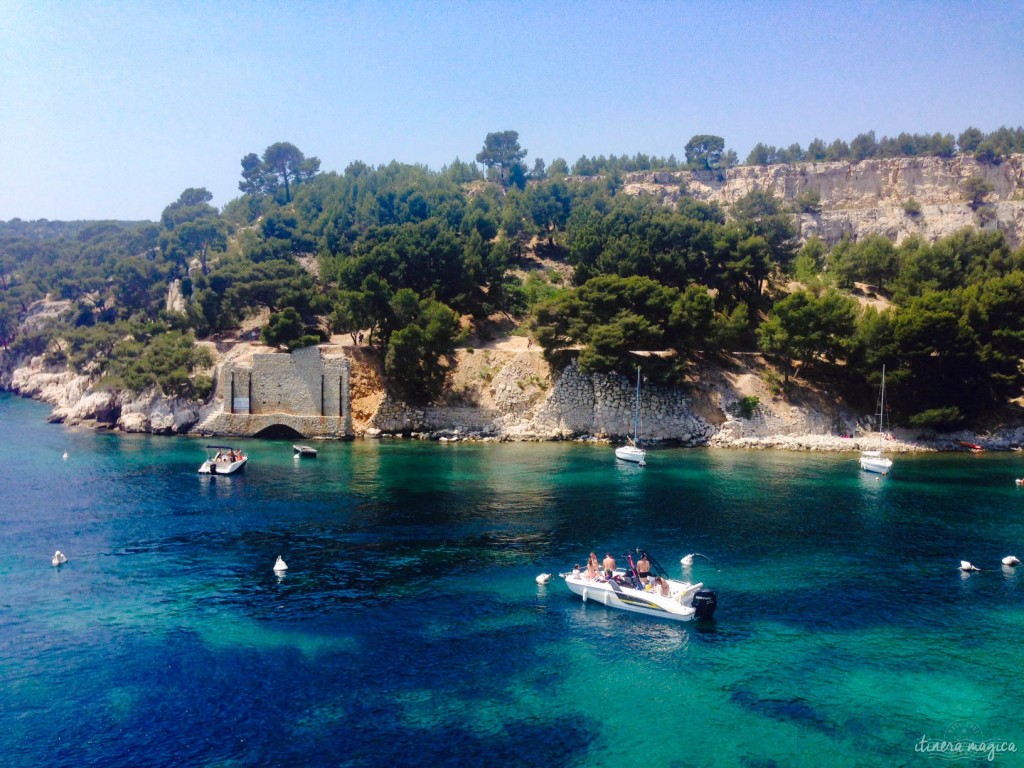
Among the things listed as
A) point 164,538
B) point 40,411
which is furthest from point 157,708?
point 40,411

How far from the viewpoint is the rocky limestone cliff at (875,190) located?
12000 centimetres

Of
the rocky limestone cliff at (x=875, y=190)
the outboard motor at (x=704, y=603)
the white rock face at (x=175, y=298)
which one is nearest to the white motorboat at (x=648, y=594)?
the outboard motor at (x=704, y=603)

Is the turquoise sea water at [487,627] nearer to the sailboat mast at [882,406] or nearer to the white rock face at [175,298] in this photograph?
the sailboat mast at [882,406]

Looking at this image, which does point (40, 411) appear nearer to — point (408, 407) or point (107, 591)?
point (408, 407)

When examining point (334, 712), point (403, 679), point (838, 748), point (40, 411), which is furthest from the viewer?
point (40, 411)

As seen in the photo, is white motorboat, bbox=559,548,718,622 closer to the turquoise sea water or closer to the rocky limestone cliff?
the turquoise sea water

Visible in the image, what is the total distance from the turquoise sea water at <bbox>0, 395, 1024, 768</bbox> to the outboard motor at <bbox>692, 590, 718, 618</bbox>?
90 centimetres

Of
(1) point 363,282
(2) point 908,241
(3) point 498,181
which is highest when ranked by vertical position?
(3) point 498,181

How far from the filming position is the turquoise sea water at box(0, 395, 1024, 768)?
736 inches

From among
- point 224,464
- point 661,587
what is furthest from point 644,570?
point 224,464

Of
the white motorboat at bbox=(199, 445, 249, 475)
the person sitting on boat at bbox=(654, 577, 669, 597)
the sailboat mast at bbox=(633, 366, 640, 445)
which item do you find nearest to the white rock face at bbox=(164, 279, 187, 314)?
the white motorboat at bbox=(199, 445, 249, 475)

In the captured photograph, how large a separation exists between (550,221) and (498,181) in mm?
39356

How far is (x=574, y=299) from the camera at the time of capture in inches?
2603

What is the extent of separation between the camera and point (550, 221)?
104500 millimetres
